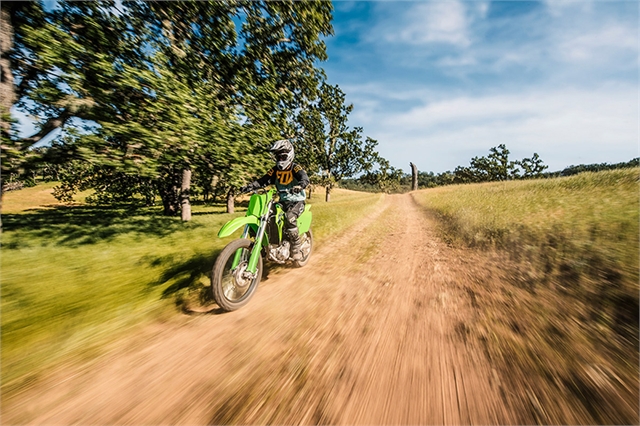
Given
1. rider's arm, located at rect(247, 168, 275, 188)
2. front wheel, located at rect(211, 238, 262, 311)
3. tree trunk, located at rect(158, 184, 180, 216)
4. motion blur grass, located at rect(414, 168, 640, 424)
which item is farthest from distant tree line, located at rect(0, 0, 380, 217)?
tree trunk, located at rect(158, 184, 180, 216)

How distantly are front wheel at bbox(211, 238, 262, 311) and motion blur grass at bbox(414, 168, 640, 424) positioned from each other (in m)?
3.29

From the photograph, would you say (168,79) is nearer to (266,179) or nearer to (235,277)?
(266,179)

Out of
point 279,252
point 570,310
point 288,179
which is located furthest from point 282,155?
point 570,310

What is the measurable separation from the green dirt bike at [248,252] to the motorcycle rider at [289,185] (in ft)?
0.56

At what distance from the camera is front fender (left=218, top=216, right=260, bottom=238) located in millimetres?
3361

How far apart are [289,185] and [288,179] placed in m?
0.13

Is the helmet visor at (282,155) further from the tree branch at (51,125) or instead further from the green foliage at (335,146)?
the green foliage at (335,146)

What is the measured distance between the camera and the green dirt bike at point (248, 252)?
330cm

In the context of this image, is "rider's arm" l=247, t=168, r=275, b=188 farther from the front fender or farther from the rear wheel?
the rear wheel

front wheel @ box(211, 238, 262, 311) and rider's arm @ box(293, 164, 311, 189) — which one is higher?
rider's arm @ box(293, 164, 311, 189)

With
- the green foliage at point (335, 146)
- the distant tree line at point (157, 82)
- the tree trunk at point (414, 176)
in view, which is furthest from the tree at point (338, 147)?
the tree trunk at point (414, 176)

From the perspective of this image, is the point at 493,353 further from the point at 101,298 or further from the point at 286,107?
the point at 286,107

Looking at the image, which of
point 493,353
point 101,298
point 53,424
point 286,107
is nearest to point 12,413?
point 53,424

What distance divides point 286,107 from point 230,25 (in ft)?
8.88
